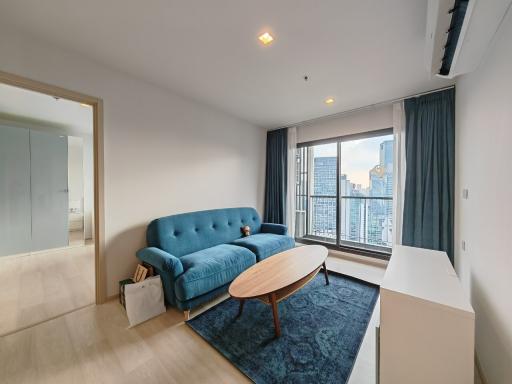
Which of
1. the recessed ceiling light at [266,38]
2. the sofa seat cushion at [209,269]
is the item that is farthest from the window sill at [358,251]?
the recessed ceiling light at [266,38]

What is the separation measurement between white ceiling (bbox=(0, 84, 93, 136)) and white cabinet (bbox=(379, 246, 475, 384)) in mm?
3919

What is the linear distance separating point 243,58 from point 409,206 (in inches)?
108

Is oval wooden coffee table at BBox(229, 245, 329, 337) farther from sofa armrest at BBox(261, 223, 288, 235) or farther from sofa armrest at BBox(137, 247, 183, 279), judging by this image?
sofa armrest at BBox(261, 223, 288, 235)

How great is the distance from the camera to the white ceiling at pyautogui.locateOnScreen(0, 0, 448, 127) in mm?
1358

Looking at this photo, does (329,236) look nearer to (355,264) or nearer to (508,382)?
(355,264)

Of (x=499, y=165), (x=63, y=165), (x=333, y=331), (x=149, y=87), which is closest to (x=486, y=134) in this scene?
(x=499, y=165)

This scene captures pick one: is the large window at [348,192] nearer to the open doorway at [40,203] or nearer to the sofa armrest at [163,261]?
the sofa armrest at [163,261]

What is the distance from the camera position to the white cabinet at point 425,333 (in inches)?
37.7

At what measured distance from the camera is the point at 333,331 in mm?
1656

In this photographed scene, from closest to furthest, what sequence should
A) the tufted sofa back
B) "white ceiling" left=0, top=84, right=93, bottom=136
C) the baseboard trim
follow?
1. the baseboard trim
2. the tufted sofa back
3. "white ceiling" left=0, top=84, right=93, bottom=136

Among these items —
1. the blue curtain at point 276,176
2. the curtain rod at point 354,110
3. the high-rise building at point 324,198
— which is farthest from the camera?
the blue curtain at point 276,176

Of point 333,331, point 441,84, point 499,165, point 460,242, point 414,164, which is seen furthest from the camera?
point 414,164

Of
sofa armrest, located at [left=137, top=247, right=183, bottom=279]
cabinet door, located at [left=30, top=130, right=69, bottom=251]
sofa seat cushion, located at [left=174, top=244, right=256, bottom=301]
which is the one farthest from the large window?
cabinet door, located at [left=30, top=130, right=69, bottom=251]

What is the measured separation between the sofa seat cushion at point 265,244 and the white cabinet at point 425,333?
1593 millimetres
